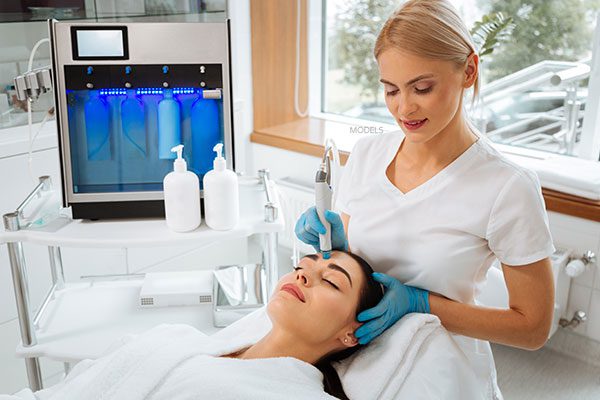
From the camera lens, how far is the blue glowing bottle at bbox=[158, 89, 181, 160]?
1.62 metres

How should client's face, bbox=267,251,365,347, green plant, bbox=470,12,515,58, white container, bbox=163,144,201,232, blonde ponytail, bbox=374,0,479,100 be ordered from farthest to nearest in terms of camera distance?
green plant, bbox=470,12,515,58 < white container, bbox=163,144,201,232 < client's face, bbox=267,251,365,347 < blonde ponytail, bbox=374,0,479,100

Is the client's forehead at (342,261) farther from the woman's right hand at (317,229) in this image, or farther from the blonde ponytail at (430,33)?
the blonde ponytail at (430,33)

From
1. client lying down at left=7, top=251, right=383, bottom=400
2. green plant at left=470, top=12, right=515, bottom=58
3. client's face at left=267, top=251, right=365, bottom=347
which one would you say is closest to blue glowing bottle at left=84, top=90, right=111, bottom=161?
client lying down at left=7, top=251, right=383, bottom=400

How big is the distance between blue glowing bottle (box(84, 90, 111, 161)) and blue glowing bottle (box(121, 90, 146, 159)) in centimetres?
4

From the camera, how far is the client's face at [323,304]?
135 cm

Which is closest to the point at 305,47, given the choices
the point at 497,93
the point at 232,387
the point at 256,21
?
the point at 256,21

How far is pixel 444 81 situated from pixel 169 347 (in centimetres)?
79

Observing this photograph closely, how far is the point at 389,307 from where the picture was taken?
1.33 m

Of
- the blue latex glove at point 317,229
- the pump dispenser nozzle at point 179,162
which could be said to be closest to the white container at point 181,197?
the pump dispenser nozzle at point 179,162

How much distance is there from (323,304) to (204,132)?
569mm

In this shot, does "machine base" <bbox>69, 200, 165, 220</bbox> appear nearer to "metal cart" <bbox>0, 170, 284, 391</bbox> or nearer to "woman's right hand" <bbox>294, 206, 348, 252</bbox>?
"metal cart" <bbox>0, 170, 284, 391</bbox>

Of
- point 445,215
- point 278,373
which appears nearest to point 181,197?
point 278,373

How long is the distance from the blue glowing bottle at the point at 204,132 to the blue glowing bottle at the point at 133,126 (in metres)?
0.13

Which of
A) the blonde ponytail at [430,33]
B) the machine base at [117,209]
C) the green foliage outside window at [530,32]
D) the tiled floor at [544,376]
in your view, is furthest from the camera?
the green foliage outside window at [530,32]
